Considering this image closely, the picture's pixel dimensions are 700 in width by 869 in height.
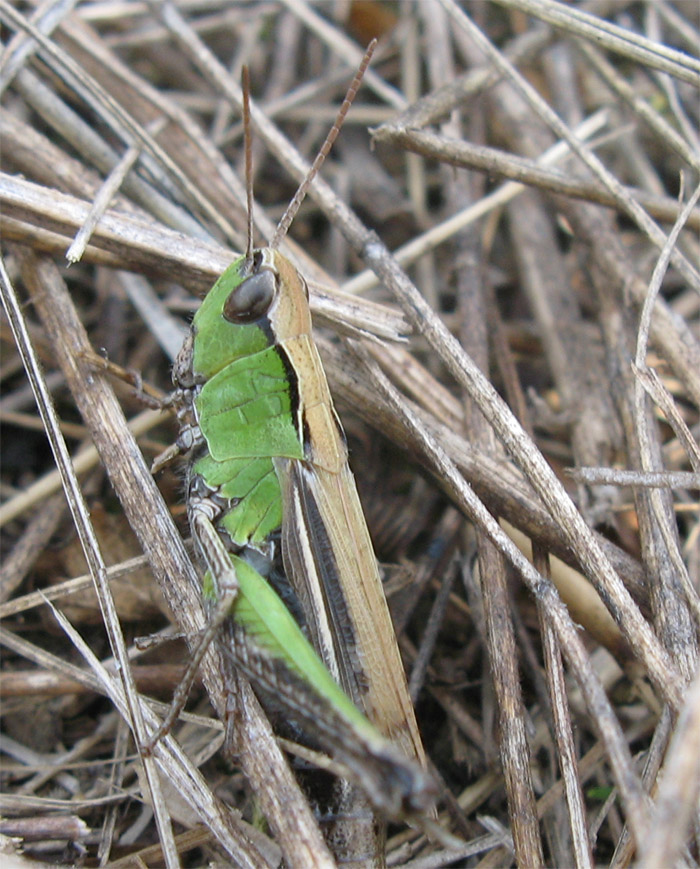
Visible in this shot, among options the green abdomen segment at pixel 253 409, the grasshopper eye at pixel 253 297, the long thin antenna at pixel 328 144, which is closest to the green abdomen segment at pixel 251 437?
the green abdomen segment at pixel 253 409

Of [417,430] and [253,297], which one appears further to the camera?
[417,430]

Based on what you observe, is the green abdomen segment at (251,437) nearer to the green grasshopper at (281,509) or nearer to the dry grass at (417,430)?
the green grasshopper at (281,509)

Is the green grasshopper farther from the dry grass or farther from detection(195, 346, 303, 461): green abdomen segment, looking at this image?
the dry grass

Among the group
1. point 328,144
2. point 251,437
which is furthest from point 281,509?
point 328,144

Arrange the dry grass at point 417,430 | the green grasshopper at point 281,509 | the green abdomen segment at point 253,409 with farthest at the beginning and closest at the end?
the green abdomen segment at point 253,409 → the dry grass at point 417,430 → the green grasshopper at point 281,509

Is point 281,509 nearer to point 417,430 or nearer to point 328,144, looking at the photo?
point 417,430

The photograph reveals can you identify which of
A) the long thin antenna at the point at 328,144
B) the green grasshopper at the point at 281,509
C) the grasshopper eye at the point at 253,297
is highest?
the long thin antenna at the point at 328,144
